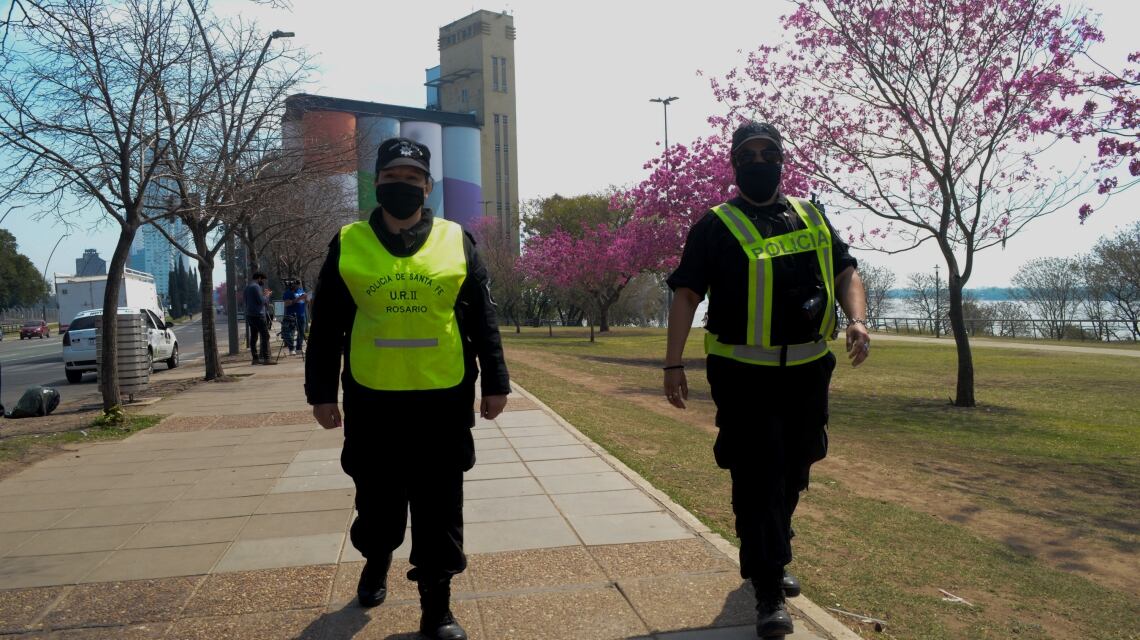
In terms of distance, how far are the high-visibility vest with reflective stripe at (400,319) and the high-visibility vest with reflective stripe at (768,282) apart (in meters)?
1.10

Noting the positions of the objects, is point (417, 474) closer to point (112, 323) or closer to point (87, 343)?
point (112, 323)

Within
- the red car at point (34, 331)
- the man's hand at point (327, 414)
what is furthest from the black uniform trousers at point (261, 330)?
the red car at point (34, 331)

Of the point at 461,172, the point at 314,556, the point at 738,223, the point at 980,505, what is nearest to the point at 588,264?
the point at 980,505

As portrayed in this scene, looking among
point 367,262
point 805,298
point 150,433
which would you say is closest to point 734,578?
point 805,298

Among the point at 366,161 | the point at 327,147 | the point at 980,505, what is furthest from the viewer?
the point at 366,161

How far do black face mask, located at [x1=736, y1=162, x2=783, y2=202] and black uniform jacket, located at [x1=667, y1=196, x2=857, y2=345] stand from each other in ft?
0.15

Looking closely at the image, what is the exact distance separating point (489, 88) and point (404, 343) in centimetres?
8864

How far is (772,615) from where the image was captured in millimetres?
3311

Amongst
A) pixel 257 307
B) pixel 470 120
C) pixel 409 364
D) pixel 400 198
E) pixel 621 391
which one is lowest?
pixel 621 391

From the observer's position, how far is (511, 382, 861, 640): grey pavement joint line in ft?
11.3

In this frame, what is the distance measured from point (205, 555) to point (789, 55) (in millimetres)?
12959

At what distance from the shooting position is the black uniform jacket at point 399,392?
3281mm

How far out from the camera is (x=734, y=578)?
398 centimetres

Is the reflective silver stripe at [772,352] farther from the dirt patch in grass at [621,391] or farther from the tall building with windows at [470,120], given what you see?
the tall building with windows at [470,120]
